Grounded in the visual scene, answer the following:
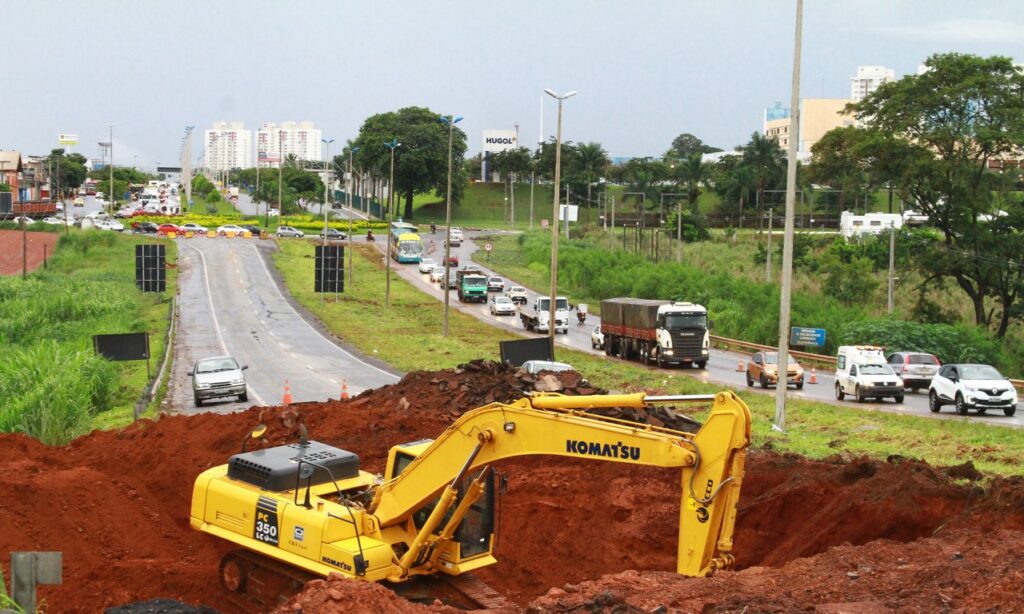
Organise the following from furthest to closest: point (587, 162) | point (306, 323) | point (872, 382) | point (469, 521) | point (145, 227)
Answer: point (587, 162) → point (145, 227) → point (306, 323) → point (872, 382) → point (469, 521)

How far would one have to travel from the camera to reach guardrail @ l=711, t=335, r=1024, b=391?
52.0 metres

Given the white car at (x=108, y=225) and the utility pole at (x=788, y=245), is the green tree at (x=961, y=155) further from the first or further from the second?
the white car at (x=108, y=225)

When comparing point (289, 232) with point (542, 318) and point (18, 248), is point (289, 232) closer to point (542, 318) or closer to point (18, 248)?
point (18, 248)

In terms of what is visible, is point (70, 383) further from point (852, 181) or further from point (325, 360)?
point (852, 181)

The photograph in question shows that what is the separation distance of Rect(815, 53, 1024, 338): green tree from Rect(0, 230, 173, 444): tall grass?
124 ft

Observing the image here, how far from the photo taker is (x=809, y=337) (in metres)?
54.2

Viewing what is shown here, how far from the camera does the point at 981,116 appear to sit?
53.9 m

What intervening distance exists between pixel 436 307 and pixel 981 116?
114 ft

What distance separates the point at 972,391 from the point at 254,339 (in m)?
34.1

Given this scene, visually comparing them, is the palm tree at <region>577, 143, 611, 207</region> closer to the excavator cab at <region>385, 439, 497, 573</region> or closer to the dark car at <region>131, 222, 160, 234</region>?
the dark car at <region>131, 222, 160, 234</region>

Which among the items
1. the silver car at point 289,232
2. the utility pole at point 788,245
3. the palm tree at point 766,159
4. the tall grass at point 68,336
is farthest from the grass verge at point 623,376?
the palm tree at point 766,159

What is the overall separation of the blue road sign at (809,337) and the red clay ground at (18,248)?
63.1 metres

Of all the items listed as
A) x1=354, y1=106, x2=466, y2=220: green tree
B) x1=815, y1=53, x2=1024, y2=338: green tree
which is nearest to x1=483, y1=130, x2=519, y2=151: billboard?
x1=354, y1=106, x2=466, y2=220: green tree

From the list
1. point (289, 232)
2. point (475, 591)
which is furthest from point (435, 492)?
point (289, 232)
